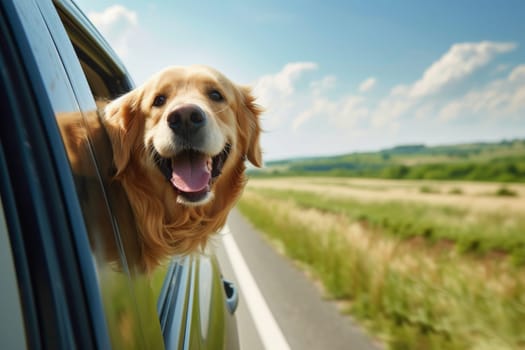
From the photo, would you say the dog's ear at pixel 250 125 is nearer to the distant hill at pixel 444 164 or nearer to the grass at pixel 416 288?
the grass at pixel 416 288

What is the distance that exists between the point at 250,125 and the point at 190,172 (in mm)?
719

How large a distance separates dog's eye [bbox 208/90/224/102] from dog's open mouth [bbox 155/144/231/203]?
0.29 meters

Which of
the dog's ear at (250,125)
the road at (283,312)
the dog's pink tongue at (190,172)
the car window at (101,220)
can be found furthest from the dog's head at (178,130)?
the road at (283,312)

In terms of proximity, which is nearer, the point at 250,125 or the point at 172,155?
the point at 172,155

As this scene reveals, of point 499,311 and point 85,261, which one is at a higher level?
point 85,261

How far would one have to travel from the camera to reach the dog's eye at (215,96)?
2236mm

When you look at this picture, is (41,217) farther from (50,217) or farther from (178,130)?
(178,130)

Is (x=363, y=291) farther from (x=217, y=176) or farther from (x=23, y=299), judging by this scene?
(x=23, y=299)

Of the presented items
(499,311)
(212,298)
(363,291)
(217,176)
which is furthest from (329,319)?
(217,176)

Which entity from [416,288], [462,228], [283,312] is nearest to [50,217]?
[416,288]

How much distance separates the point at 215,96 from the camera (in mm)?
2275

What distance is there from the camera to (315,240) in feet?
25.3

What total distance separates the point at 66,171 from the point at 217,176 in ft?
4.56

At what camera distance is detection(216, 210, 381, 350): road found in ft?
13.6
